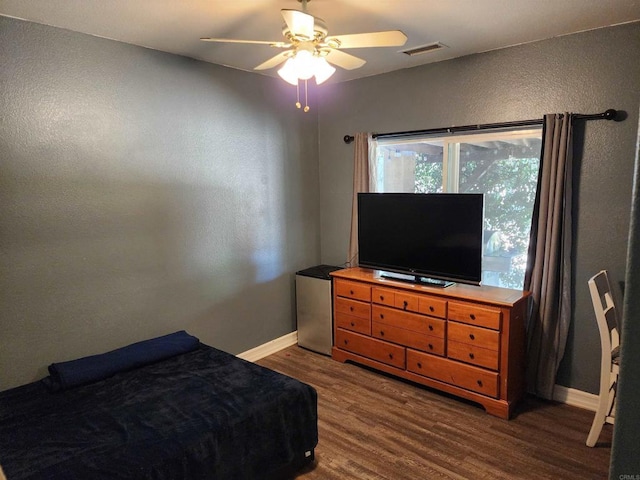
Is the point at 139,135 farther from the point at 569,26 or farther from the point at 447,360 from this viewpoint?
the point at 569,26

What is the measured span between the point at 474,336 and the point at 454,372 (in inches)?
13.2

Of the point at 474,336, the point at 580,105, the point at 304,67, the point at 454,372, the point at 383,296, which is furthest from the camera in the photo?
the point at 383,296

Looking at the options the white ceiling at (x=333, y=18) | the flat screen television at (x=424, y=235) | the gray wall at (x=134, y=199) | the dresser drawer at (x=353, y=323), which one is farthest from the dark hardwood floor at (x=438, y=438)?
the white ceiling at (x=333, y=18)

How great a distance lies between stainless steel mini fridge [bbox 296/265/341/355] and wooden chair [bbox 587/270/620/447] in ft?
6.87

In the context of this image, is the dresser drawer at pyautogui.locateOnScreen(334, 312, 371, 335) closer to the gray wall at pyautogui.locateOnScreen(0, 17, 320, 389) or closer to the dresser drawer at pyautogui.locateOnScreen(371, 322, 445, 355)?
the dresser drawer at pyautogui.locateOnScreen(371, 322, 445, 355)

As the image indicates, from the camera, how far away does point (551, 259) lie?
9.59ft

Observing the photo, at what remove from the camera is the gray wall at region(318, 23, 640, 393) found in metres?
2.71

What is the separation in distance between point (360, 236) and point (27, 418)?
2.66 meters

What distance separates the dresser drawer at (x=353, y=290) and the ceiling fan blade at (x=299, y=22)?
2.12 meters

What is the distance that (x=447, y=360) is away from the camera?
3109mm

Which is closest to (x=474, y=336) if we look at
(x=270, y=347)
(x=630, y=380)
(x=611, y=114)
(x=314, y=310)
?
(x=314, y=310)

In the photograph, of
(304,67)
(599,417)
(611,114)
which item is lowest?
(599,417)

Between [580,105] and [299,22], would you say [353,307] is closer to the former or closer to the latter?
[580,105]

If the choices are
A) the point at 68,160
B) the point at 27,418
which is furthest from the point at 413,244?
the point at 27,418
